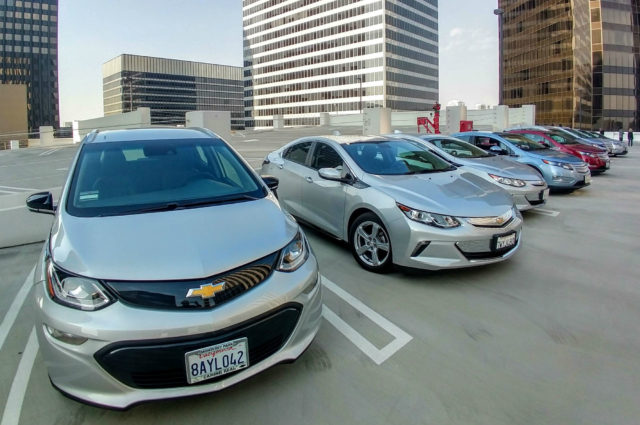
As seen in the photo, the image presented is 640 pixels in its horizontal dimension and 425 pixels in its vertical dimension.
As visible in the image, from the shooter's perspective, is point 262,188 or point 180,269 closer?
point 180,269

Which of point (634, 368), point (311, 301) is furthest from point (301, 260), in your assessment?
point (634, 368)

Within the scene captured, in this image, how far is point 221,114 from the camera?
37.4ft

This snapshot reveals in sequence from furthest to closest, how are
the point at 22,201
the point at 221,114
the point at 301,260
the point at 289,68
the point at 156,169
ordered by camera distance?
the point at 289,68 → the point at 221,114 → the point at 22,201 → the point at 156,169 → the point at 301,260

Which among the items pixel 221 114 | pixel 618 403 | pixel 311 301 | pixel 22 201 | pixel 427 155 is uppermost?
pixel 221 114

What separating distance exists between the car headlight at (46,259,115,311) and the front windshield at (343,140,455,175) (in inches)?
134

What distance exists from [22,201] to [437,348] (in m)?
6.56

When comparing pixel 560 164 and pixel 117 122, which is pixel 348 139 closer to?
pixel 560 164

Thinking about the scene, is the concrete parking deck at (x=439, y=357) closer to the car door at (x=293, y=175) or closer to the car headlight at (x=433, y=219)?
the car headlight at (x=433, y=219)

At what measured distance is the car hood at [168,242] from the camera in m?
A: 2.23

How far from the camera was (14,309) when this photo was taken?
376 cm

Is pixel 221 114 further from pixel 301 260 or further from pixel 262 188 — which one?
pixel 301 260

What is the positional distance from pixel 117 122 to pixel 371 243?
22279mm

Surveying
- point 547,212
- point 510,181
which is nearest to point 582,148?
point 547,212

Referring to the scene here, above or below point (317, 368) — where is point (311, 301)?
above
